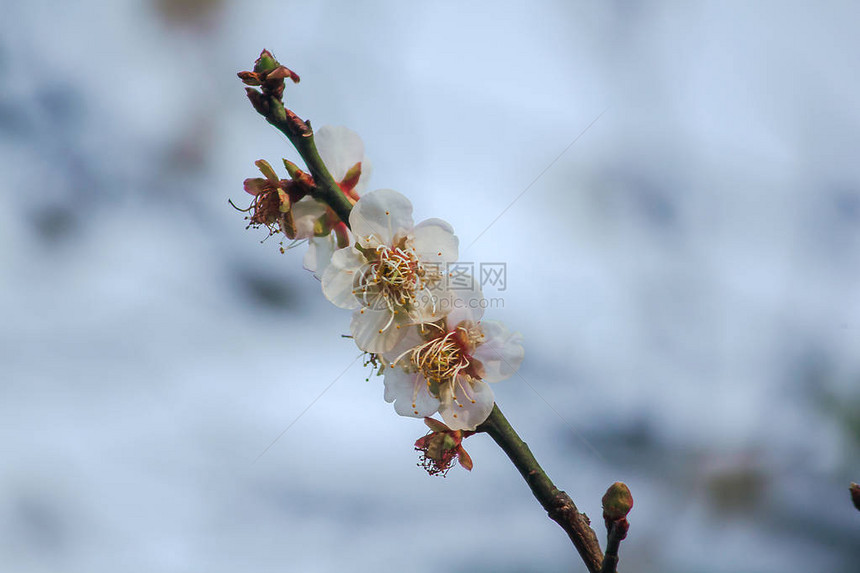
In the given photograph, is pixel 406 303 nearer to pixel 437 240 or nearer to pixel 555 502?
pixel 437 240

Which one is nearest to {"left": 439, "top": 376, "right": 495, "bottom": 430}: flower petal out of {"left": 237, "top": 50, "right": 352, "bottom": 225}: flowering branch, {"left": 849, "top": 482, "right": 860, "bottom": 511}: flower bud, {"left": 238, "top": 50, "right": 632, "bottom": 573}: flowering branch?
{"left": 238, "top": 50, "right": 632, "bottom": 573}: flowering branch

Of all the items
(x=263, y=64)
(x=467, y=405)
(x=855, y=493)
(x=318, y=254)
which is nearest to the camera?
(x=855, y=493)

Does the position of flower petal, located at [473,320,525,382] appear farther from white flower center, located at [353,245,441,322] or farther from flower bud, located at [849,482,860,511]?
flower bud, located at [849,482,860,511]

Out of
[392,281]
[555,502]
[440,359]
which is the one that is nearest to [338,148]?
[392,281]

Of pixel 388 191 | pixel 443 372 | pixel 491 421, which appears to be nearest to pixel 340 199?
pixel 388 191

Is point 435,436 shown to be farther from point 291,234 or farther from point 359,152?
point 359,152

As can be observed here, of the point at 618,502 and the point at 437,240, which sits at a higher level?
the point at 437,240
